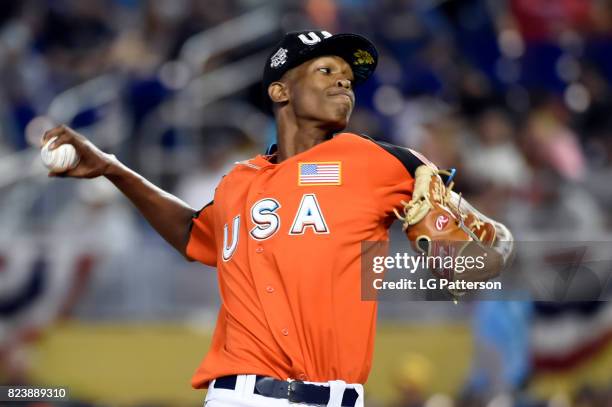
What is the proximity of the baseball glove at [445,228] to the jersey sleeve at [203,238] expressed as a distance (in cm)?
91

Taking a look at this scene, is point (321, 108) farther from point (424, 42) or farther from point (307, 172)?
point (424, 42)

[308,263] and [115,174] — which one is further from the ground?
[115,174]

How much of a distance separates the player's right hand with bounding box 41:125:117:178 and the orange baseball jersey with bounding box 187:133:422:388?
2.03ft

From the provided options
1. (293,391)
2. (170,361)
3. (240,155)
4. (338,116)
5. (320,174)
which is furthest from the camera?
(240,155)

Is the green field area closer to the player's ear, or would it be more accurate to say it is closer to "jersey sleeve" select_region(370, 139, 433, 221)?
the player's ear

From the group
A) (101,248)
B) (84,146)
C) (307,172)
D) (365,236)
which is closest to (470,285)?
(365,236)

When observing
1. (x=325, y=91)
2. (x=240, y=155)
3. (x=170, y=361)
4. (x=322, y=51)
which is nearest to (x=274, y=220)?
(x=325, y=91)

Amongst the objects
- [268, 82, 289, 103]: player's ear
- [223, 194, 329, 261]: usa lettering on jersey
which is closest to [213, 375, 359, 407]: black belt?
[223, 194, 329, 261]: usa lettering on jersey

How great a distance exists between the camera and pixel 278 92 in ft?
15.9

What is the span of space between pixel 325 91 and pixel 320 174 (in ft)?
1.24

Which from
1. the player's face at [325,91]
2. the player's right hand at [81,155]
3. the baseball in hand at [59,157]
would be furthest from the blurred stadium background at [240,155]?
the baseball in hand at [59,157]

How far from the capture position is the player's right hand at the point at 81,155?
179 inches

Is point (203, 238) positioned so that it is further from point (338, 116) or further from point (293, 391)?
point (293, 391)

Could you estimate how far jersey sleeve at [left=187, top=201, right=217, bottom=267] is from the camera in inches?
192
